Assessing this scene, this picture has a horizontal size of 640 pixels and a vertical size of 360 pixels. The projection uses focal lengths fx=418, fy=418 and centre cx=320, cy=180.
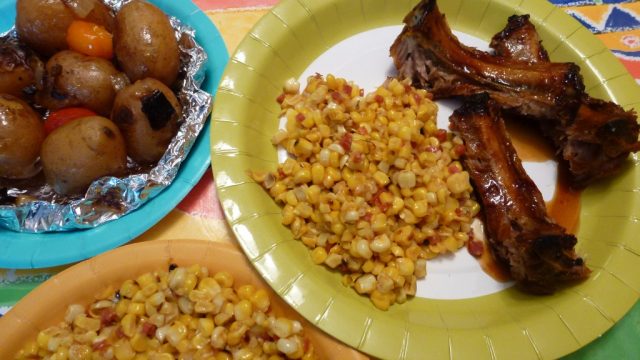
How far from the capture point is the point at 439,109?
8.44ft

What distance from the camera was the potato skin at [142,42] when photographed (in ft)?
7.20

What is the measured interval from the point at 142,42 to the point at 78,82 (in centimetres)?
39

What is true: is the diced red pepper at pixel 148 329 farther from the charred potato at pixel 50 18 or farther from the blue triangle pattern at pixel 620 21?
the blue triangle pattern at pixel 620 21

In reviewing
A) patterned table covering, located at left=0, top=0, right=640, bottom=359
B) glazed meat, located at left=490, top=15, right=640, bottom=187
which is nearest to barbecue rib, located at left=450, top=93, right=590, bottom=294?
glazed meat, located at left=490, top=15, right=640, bottom=187

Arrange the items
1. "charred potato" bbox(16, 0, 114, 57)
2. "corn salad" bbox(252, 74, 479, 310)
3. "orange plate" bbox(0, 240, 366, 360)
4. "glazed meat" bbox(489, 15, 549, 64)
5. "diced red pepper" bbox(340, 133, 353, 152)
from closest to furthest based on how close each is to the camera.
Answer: "orange plate" bbox(0, 240, 366, 360) → "corn salad" bbox(252, 74, 479, 310) → "diced red pepper" bbox(340, 133, 353, 152) → "charred potato" bbox(16, 0, 114, 57) → "glazed meat" bbox(489, 15, 549, 64)

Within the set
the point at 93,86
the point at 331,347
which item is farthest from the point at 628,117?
the point at 93,86

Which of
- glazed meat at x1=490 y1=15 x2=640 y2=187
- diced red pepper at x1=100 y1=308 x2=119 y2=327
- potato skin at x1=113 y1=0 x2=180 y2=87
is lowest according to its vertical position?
diced red pepper at x1=100 y1=308 x2=119 y2=327

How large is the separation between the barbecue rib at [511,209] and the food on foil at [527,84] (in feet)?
0.54

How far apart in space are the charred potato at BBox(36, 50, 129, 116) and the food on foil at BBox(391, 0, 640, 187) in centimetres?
163

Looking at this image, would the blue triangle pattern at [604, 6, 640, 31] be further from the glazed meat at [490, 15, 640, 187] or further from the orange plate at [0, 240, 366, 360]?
the orange plate at [0, 240, 366, 360]

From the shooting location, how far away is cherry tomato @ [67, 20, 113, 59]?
2.28m

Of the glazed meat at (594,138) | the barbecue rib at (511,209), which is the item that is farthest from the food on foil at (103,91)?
the glazed meat at (594,138)

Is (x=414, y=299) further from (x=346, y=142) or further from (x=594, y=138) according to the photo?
(x=594, y=138)

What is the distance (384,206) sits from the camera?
2053 millimetres
